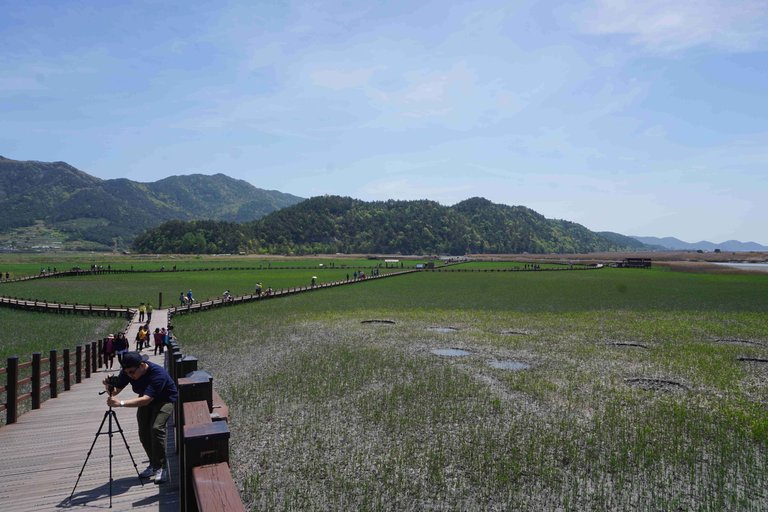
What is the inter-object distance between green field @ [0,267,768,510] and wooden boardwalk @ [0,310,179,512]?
7.74 feet

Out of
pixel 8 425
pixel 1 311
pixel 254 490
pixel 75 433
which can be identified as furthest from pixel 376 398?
pixel 1 311

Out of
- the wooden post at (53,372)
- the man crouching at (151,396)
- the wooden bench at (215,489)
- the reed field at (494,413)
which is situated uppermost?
the wooden bench at (215,489)

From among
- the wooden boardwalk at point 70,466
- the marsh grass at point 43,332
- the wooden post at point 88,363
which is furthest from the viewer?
the marsh grass at point 43,332

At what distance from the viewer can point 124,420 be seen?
11.6 m

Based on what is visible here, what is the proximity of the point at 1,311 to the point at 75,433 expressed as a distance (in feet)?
121

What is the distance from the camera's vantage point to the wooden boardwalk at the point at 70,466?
7.65m

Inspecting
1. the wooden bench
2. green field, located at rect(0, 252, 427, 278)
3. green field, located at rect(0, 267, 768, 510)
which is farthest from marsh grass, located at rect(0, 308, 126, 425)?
green field, located at rect(0, 252, 427, 278)

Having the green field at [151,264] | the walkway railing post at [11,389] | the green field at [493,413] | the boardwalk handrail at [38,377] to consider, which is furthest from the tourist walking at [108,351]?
the green field at [151,264]

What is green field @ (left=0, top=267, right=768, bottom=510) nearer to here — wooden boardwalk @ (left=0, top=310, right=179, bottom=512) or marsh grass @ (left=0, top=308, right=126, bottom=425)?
wooden boardwalk @ (left=0, top=310, right=179, bottom=512)

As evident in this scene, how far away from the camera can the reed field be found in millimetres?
10414

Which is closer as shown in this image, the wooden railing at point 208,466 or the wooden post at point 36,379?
the wooden railing at point 208,466

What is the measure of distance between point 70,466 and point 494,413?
36.0 ft

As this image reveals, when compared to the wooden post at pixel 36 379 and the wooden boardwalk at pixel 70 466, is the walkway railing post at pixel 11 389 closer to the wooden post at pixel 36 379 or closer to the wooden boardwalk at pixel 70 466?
the wooden boardwalk at pixel 70 466

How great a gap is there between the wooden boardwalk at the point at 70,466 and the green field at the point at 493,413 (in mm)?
2359
